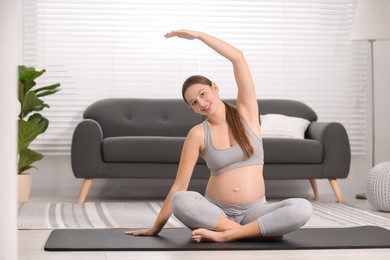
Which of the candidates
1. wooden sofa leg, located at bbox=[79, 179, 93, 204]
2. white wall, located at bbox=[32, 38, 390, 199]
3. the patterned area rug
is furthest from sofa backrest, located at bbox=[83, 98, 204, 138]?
the patterned area rug

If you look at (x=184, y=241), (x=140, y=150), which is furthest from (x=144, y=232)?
(x=140, y=150)

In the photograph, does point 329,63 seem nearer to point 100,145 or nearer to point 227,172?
point 100,145

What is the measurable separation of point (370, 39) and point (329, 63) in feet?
1.72

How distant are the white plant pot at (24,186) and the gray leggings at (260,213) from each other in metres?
2.81

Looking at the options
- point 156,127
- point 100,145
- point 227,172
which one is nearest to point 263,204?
point 227,172

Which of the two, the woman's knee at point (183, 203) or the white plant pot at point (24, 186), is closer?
the woman's knee at point (183, 203)

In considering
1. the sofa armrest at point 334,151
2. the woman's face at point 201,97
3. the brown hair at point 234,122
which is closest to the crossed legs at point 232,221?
the brown hair at point 234,122

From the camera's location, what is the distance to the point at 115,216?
4.87 m

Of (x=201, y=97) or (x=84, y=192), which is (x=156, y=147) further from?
(x=201, y=97)

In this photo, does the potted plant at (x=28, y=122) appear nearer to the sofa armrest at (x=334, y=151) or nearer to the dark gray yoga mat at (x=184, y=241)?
the sofa armrest at (x=334, y=151)

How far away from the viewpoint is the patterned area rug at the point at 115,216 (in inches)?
173

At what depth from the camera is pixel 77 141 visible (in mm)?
5809

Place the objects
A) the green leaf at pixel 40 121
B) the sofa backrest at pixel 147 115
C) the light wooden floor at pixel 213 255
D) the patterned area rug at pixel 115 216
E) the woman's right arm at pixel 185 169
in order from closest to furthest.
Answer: the light wooden floor at pixel 213 255, the woman's right arm at pixel 185 169, the patterned area rug at pixel 115 216, the green leaf at pixel 40 121, the sofa backrest at pixel 147 115

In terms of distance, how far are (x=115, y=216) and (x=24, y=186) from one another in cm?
143
